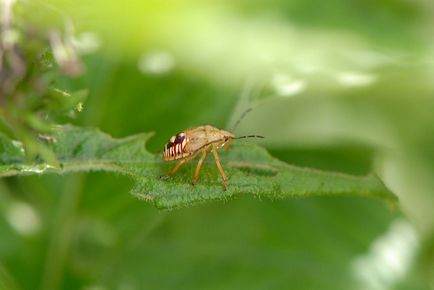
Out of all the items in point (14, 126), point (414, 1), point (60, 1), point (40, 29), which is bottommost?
point (14, 126)

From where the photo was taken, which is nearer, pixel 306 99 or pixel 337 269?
pixel 337 269

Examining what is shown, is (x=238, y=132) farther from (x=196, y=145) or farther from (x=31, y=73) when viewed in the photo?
(x=31, y=73)

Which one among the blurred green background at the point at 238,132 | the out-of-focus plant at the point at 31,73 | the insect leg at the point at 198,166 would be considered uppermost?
the blurred green background at the point at 238,132

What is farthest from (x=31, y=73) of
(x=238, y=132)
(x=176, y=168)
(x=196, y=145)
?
(x=238, y=132)

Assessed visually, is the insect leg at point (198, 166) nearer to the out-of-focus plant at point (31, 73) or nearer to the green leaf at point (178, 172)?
the green leaf at point (178, 172)

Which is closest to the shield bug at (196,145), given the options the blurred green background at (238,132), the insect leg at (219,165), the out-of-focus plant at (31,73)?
the insect leg at (219,165)

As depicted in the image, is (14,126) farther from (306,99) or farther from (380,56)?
(306,99)

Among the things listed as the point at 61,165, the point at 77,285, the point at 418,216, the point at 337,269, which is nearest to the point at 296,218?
the point at 337,269
